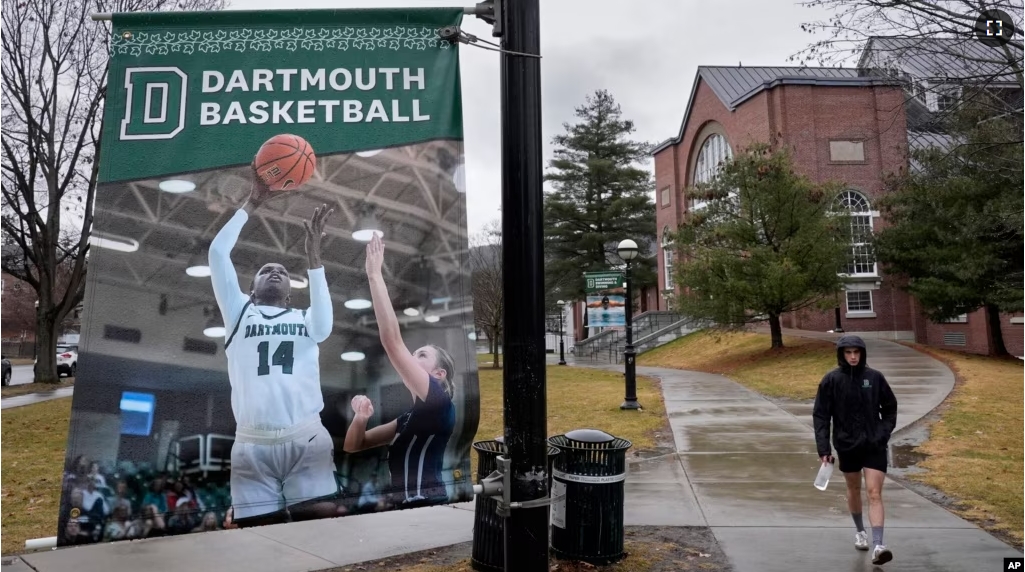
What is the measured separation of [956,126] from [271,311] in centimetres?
2286

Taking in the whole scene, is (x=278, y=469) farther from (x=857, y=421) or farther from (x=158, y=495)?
(x=857, y=421)

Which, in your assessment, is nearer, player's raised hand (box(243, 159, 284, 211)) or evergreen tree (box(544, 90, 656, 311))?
player's raised hand (box(243, 159, 284, 211))

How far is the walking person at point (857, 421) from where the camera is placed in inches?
223

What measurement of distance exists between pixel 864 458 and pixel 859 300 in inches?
1242

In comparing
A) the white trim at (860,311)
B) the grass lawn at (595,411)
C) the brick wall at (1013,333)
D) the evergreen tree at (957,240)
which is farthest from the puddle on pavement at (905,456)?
the white trim at (860,311)

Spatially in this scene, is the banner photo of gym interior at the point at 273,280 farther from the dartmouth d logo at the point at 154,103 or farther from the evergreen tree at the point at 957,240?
the evergreen tree at the point at 957,240

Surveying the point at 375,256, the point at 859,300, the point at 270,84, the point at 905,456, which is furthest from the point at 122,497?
the point at 859,300

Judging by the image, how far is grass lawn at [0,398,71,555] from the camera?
22.0 ft

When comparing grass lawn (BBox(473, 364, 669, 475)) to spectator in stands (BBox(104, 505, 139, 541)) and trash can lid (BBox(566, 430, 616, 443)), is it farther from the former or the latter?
spectator in stands (BBox(104, 505, 139, 541))

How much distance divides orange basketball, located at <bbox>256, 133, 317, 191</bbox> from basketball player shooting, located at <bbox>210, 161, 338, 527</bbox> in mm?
61

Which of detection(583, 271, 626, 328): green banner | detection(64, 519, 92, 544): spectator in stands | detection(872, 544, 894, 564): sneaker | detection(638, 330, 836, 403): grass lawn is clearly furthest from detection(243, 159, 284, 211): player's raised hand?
detection(638, 330, 836, 403): grass lawn

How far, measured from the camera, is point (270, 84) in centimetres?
381

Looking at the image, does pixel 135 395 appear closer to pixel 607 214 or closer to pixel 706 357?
pixel 706 357

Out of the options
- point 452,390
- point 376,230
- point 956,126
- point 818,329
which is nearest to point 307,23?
point 376,230
